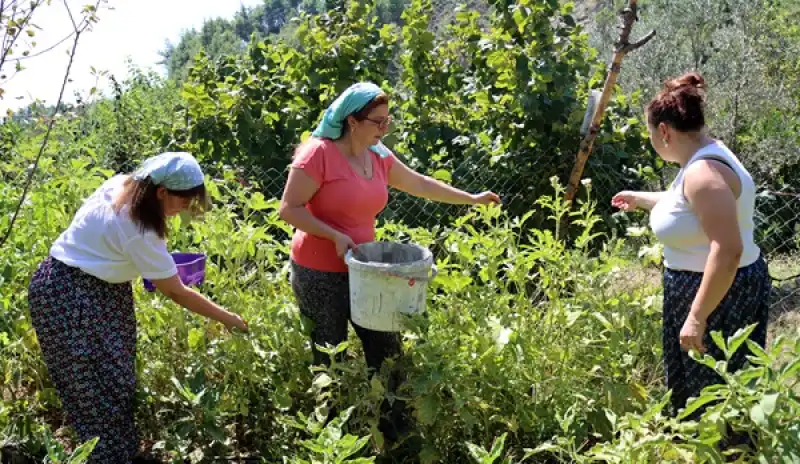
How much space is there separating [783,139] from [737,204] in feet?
14.4

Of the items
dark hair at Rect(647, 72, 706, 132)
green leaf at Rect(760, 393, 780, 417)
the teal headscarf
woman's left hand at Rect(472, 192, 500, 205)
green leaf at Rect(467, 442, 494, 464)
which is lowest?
green leaf at Rect(467, 442, 494, 464)

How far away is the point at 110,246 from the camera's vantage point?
7.89ft

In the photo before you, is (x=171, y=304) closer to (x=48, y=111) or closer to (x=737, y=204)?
(x=48, y=111)

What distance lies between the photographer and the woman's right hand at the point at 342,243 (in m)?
2.43

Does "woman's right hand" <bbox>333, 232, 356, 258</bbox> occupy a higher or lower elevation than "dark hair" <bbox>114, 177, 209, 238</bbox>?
lower

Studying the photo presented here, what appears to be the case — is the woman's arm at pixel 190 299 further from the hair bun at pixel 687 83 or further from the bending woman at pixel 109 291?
the hair bun at pixel 687 83

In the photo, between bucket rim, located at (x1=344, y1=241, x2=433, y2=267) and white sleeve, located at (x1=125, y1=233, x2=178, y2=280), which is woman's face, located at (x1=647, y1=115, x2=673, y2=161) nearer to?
bucket rim, located at (x1=344, y1=241, x2=433, y2=267)

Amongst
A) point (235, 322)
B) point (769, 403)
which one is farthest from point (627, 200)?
point (235, 322)

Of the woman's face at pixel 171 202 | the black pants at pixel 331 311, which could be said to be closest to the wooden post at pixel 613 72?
the black pants at pixel 331 311

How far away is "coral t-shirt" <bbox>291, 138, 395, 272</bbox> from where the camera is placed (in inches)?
98.7

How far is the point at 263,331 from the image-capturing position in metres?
2.83

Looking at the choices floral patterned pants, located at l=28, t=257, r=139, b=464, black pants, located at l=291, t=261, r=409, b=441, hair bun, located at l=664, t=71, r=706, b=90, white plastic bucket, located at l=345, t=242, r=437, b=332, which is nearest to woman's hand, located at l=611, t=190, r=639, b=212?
hair bun, located at l=664, t=71, r=706, b=90

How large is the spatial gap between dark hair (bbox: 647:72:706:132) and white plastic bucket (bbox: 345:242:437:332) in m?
0.79

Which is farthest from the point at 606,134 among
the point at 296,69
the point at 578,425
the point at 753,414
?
the point at 753,414
